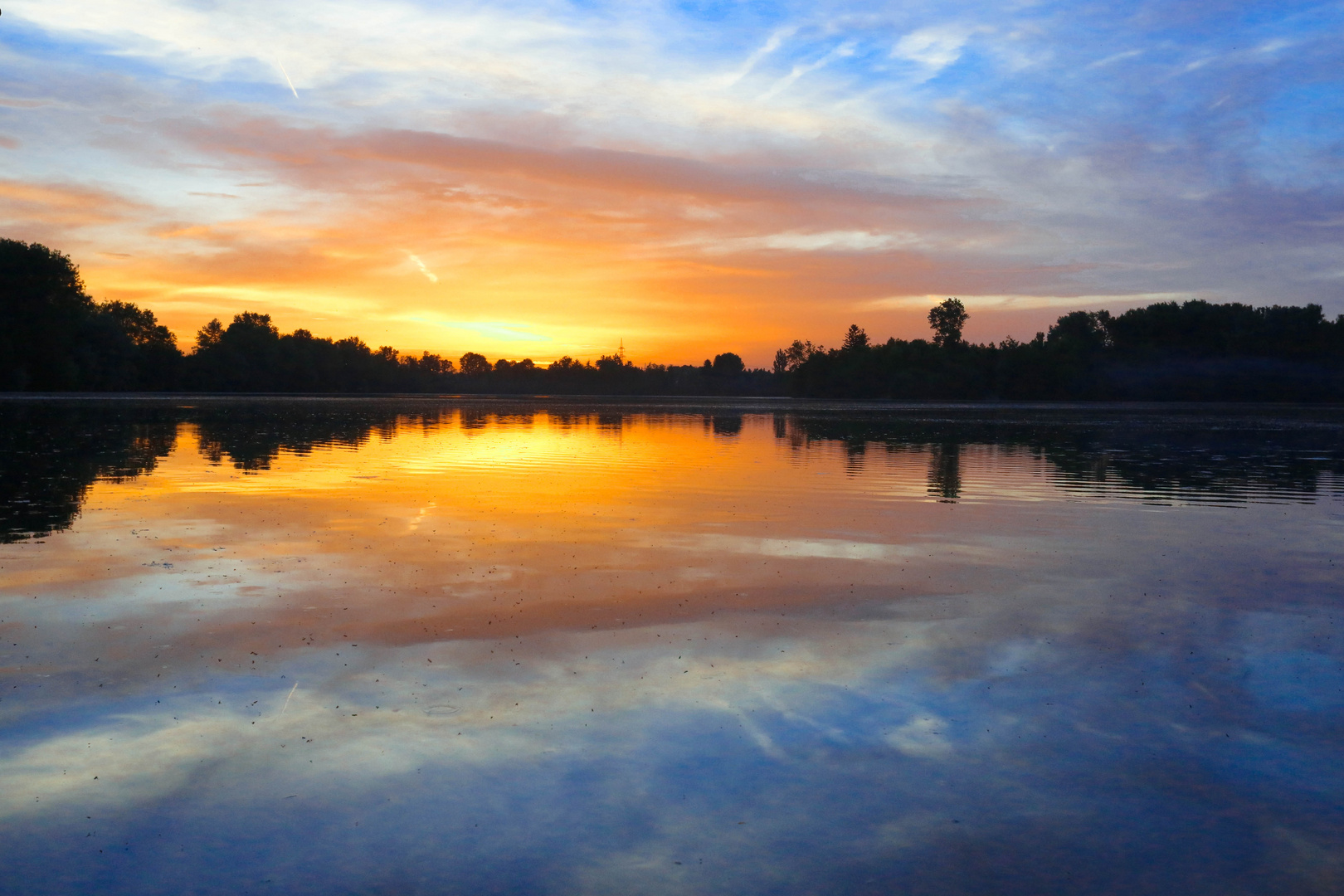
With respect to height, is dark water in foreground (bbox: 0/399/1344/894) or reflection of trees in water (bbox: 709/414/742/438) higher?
reflection of trees in water (bbox: 709/414/742/438)

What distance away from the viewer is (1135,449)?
40.5 m

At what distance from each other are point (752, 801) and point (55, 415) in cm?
5870

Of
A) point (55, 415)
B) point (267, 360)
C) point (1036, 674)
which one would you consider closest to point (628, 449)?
point (1036, 674)

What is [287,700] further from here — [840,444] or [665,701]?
[840,444]

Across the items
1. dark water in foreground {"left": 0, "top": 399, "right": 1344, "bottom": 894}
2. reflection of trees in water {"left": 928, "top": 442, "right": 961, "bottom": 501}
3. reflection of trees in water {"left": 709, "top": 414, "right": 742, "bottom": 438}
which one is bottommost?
dark water in foreground {"left": 0, "top": 399, "right": 1344, "bottom": 894}

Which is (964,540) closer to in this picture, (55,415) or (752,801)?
(752,801)

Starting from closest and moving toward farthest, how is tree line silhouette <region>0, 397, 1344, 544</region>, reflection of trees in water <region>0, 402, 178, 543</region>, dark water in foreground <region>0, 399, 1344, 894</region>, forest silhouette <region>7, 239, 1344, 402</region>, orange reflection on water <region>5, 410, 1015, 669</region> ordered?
1. dark water in foreground <region>0, 399, 1344, 894</region>
2. orange reflection on water <region>5, 410, 1015, 669</region>
3. reflection of trees in water <region>0, 402, 178, 543</region>
4. tree line silhouette <region>0, 397, 1344, 544</region>
5. forest silhouette <region>7, 239, 1344, 402</region>

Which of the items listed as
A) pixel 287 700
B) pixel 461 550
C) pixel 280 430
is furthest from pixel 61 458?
pixel 287 700

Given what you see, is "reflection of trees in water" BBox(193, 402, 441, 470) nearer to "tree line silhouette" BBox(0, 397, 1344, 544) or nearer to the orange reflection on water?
"tree line silhouette" BBox(0, 397, 1344, 544)

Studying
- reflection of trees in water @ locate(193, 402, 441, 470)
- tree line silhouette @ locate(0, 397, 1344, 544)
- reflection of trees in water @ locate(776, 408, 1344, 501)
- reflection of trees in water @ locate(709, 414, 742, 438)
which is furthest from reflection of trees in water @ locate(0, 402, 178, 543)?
reflection of trees in water @ locate(709, 414, 742, 438)

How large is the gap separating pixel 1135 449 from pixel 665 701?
37.3 metres

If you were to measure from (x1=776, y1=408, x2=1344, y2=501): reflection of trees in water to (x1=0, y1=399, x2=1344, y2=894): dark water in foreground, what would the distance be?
20.8ft

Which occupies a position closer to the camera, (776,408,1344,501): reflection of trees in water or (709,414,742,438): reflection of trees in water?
(776,408,1344,501): reflection of trees in water

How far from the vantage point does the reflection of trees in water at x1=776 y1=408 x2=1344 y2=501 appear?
25.8 meters
